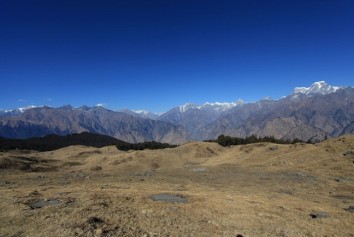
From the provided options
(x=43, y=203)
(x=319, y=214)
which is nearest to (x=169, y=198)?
(x=43, y=203)

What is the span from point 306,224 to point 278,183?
19.6 m

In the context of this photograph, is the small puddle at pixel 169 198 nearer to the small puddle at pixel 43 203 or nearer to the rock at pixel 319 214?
the small puddle at pixel 43 203

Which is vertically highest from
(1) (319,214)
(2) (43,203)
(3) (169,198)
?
(2) (43,203)

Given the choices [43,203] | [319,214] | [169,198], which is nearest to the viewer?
[43,203]

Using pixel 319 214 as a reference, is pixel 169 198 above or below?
above

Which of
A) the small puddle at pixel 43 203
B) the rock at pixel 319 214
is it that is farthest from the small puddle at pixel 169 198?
the rock at pixel 319 214

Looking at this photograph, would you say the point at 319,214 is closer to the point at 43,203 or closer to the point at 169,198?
the point at 169,198

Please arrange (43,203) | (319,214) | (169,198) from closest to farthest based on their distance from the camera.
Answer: (43,203) → (319,214) → (169,198)

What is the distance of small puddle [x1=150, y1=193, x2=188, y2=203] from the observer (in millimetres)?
21913

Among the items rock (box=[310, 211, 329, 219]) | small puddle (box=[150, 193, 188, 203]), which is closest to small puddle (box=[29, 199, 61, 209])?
small puddle (box=[150, 193, 188, 203])

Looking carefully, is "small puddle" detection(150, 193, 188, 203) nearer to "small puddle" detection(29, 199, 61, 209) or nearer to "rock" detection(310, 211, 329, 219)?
"small puddle" detection(29, 199, 61, 209)

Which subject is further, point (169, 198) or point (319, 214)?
point (169, 198)

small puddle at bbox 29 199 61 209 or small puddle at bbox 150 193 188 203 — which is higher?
small puddle at bbox 29 199 61 209

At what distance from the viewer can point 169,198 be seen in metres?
22.7
